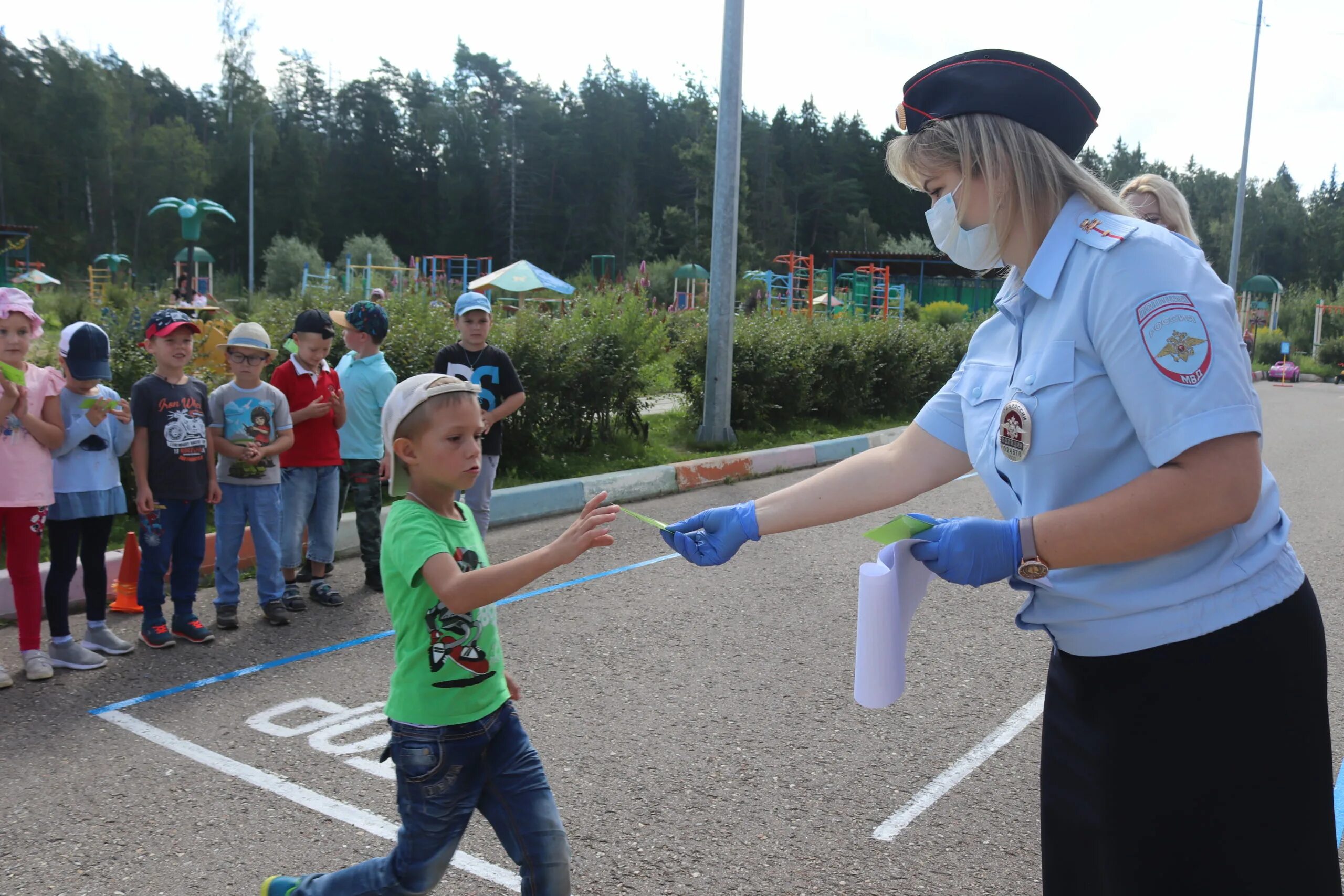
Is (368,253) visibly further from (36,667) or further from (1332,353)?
(36,667)

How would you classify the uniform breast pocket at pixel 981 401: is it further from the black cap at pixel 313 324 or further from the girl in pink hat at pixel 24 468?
the black cap at pixel 313 324

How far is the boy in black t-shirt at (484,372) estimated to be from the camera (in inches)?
275

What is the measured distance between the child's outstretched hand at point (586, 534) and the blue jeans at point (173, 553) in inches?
154

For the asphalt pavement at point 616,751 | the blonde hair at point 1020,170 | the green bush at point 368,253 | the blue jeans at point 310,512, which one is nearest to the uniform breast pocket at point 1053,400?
the blonde hair at point 1020,170

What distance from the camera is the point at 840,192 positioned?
90125mm

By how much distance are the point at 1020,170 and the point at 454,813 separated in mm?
1858

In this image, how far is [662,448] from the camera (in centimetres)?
1178

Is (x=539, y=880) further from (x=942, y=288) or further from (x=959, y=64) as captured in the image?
(x=942, y=288)

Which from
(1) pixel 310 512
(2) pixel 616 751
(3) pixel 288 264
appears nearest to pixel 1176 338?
(2) pixel 616 751

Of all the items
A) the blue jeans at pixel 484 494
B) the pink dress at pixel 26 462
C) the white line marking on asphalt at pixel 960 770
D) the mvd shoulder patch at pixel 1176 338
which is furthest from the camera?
the blue jeans at pixel 484 494

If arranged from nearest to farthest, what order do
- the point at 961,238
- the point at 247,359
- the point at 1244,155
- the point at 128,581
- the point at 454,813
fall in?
1. the point at 961,238
2. the point at 454,813
3. the point at 247,359
4. the point at 128,581
5. the point at 1244,155

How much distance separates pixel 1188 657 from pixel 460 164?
95.0 metres

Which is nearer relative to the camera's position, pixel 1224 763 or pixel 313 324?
pixel 1224 763

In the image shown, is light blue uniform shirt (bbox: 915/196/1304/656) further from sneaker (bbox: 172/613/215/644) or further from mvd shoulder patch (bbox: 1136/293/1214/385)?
sneaker (bbox: 172/613/215/644)
